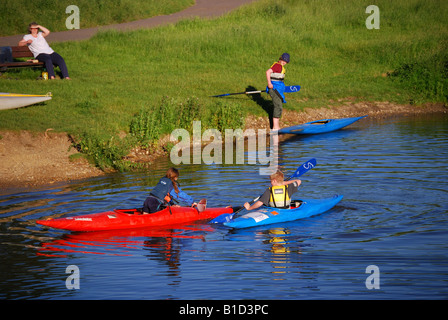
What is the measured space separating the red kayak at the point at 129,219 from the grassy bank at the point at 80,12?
75.8 ft

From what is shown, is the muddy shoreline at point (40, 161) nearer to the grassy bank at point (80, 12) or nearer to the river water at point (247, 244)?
the river water at point (247, 244)

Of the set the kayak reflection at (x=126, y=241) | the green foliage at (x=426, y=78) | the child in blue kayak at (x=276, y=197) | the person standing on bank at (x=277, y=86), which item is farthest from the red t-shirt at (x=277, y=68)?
the kayak reflection at (x=126, y=241)

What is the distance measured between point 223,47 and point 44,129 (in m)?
13.1

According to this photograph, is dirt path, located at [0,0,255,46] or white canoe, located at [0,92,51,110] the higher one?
dirt path, located at [0,0,255,46]

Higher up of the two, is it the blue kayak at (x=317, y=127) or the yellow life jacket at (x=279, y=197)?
the blue kayak at (x=317, y=127)

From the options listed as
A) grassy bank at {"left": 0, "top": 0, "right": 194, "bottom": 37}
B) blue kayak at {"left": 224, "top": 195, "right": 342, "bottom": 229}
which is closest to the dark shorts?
blue kayak at {"left": 224, "top": 195, "right": 342, "bottom": 229}

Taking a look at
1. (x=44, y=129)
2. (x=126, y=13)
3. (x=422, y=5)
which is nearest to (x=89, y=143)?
(x=44, y=129)

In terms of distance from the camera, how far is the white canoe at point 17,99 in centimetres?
1819

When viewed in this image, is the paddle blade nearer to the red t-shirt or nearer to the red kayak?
the red kayak

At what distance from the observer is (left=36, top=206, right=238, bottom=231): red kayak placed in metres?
11.9

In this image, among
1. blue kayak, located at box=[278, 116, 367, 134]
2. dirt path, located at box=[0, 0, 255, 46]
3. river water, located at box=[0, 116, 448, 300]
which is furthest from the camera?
dirt path, located at box=[0, 0, 255, 46]

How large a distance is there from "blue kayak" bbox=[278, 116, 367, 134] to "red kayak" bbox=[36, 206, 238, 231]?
9.37 meters
